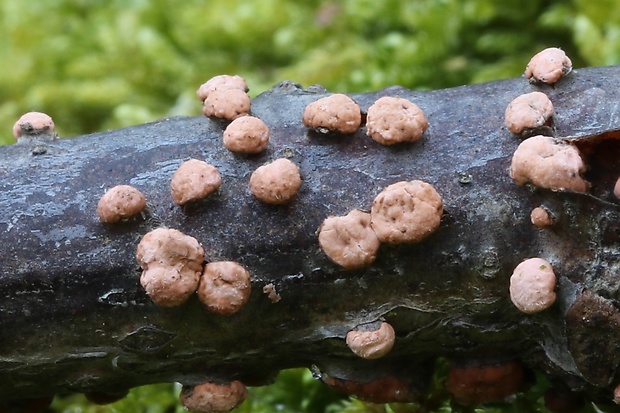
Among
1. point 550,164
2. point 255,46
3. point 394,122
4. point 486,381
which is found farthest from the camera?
point 255,46

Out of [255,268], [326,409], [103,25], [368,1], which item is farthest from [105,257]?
[103,25]

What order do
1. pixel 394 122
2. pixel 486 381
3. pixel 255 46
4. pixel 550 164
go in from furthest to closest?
pixel 255 46
pixel 486 381
pixel 394 122
pixel 550 164

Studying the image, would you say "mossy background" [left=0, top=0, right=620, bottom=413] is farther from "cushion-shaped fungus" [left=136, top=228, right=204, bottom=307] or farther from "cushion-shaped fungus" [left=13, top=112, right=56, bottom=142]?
"cushion-shaped fungus" [left=136, top=228, right=204, bottom=307]

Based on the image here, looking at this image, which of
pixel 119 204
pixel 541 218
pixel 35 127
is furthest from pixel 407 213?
pixel 35 127

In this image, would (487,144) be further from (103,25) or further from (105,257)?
(103,25)

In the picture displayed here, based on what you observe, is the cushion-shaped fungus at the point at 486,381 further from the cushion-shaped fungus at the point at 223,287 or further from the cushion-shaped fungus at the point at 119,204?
the cushion-shaped fungus at the point at 119,204

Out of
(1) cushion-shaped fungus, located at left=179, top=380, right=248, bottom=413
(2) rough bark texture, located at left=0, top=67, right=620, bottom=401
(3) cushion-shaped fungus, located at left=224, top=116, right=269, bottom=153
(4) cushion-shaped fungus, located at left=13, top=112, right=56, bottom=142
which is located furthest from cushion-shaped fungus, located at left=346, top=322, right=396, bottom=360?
(4) cushion-shaped fungus, located at left=13, top=112, right=56, bottom=142

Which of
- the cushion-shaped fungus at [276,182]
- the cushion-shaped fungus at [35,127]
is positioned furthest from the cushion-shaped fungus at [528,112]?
the cushion-shaped fungus at [35,127]

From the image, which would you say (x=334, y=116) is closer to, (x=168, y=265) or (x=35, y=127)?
(x=168, y=265)
